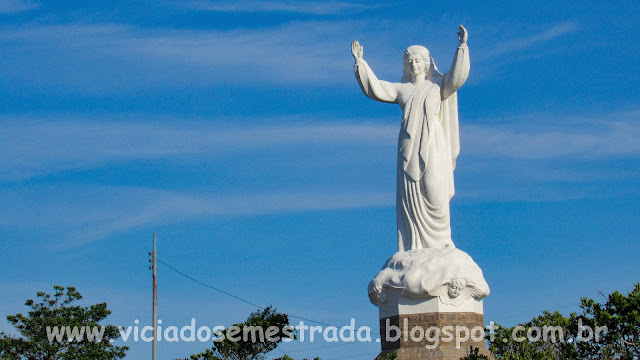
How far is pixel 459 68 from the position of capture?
2042cm

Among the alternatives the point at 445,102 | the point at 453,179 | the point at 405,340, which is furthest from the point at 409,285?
the point at 445,102

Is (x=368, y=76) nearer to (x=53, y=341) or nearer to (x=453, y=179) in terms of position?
(x=453, y=179)

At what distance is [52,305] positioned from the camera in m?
30.8

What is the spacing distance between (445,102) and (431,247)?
116 inches

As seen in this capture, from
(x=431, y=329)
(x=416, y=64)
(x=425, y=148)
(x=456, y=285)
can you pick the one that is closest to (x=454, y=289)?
(x=456, y=285)

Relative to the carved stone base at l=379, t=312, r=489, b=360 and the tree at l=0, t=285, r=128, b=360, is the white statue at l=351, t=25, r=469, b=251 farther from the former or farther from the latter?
the tree at l=0, t=285, r=128, b=360

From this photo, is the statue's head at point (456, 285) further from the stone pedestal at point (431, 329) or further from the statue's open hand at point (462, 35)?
the statue's open hand at point (462, 35)

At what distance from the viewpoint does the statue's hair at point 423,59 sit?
21109 mm

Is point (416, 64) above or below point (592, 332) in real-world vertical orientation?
above

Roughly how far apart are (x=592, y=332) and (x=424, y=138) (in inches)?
222

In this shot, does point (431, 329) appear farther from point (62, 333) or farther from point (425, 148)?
point (62, 333)

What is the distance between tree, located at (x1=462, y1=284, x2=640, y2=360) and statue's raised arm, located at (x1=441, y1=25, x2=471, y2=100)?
502 centimetres

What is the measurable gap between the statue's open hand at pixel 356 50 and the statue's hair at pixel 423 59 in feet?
2.82

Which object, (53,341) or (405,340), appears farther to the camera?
(53,341)
